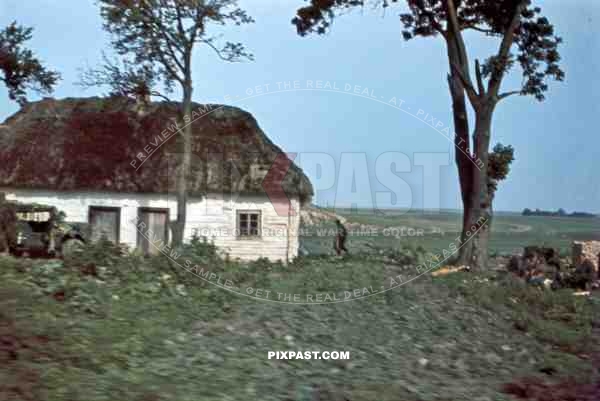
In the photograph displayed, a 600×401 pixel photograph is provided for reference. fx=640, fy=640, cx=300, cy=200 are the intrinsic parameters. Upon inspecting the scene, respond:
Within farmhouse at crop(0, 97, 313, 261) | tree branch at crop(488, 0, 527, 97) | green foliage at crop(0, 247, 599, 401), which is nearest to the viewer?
green foliage at crop(0, 247, 599, 401)

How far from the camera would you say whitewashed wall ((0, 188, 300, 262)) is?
752 inches

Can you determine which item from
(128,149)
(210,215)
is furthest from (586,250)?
(128,149)

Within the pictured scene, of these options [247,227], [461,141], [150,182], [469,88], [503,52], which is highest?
[503,52]

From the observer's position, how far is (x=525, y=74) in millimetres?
16344

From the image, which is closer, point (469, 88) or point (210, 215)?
point (469, 88)

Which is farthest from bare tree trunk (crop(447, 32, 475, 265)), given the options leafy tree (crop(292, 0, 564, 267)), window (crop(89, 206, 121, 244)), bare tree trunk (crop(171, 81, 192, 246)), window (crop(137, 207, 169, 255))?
window (crop(89, 206, 121, 244))

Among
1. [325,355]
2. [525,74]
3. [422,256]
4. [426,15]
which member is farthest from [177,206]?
[325,355]

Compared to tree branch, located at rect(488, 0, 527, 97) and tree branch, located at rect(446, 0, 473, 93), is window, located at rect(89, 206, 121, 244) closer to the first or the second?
tree branch, located at rect(446, 0, 473, 93)

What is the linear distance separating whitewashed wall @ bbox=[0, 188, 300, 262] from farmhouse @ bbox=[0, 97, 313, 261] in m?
0.03

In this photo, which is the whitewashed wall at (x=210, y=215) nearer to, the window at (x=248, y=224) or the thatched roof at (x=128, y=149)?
the window at (x=248, y=224)

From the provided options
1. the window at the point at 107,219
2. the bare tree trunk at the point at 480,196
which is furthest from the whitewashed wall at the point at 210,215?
the bare tree trunk at the point at 480,196

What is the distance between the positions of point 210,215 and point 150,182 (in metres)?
2.05

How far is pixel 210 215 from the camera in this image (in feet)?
64.1

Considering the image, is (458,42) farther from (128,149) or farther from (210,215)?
(128,149)
